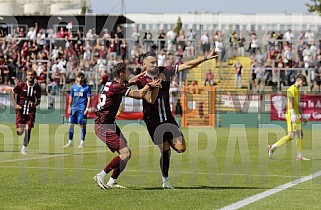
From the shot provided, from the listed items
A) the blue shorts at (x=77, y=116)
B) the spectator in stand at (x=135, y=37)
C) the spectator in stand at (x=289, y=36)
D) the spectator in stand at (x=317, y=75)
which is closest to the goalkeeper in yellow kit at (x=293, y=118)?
the blue shorts at (x=77, y=116)

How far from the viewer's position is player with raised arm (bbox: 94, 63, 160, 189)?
42.1 ft

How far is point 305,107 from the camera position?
36.5m

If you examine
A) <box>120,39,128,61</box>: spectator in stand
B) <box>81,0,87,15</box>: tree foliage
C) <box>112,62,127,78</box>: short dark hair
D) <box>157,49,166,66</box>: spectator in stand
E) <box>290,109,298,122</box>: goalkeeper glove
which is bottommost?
<box>290,109,298,122</box>: goalkeeper glove

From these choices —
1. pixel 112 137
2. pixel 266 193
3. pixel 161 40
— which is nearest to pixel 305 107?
pixel 161 40

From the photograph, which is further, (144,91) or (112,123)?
(112,123)

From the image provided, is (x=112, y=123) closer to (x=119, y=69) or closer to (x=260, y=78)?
(x=119, y=69)

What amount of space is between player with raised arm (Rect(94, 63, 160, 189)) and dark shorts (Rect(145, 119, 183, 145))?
0.59 metres

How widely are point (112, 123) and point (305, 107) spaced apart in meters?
24.4

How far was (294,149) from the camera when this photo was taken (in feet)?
77.8

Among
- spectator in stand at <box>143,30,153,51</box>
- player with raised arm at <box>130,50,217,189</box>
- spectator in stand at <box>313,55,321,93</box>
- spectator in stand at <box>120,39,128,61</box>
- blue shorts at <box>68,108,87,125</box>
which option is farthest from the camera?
spectator in stand at <box>143,30,153,51</box>

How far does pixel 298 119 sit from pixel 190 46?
75.5ft

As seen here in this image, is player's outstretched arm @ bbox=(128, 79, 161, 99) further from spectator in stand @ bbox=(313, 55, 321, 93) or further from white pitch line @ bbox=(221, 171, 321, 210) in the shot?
spectator in stand @ bbox=(313, 55, 321, 93)

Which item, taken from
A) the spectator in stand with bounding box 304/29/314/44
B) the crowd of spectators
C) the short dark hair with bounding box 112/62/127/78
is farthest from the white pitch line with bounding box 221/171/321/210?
the spectator in stand with bounding box 304/29/314/44

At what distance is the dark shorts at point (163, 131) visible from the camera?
13.3 m
